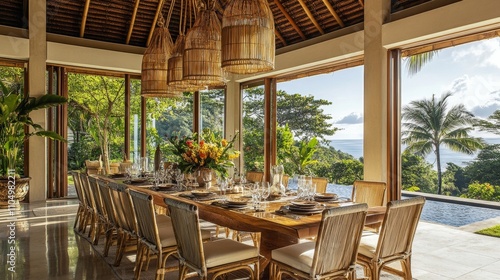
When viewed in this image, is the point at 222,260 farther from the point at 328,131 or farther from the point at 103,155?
the point at 103,155

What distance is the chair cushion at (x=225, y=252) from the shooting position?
2.77 meters

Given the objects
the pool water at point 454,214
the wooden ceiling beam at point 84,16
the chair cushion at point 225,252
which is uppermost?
the wooden ceiling beam at point 84,16

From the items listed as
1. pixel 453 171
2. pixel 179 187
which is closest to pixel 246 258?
pixel 179 187

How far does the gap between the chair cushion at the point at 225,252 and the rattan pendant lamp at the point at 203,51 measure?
187cm

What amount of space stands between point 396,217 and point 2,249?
4.44 m

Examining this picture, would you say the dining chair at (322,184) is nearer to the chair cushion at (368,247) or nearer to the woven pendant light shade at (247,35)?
the chair cushion at (368,247)

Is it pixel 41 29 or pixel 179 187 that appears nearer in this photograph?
pixel 179 187

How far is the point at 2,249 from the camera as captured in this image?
15.0ft

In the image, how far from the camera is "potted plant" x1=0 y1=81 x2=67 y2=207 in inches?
281

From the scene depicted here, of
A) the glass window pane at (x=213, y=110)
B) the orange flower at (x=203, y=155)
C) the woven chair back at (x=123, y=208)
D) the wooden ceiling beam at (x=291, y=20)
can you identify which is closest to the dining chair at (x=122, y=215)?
the woven chair back at (x=123, y=208)

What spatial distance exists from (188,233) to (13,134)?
6.35 metres

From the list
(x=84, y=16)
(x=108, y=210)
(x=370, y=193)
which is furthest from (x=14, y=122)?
(x=370, y=193)

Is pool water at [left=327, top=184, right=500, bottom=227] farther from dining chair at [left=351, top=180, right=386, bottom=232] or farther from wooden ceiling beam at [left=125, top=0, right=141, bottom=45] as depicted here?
wooden ceiling beam at [left=125, top=0, right=141, bottom=45]

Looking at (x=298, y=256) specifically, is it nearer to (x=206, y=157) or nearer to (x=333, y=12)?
(x=206, y=157)
